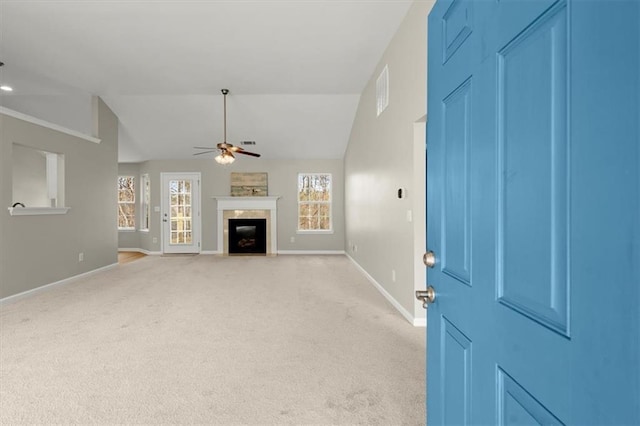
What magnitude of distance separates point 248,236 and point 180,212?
6.27ft

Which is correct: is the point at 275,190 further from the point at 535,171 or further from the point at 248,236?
the point at 535,171

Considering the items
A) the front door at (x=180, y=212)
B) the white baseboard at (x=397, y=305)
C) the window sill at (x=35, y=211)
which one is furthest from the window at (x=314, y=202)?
the window sill at (x=35, y=211)

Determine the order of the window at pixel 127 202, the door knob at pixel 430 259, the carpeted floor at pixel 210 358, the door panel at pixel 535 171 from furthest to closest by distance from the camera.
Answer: the window at pixel 127 202 → the carpeted floor at pixel 210 358 → the door knob at pixel 430 259 → the door panel at pixel 535 171

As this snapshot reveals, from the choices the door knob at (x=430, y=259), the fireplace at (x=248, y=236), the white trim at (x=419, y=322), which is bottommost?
the white trim at (x=419, y=322)

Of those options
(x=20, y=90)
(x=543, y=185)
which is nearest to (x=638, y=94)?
A: (x=543, y=185)

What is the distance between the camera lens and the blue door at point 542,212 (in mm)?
448

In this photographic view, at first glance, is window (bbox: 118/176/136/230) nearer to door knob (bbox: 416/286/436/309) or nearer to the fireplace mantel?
the fireplace mantel

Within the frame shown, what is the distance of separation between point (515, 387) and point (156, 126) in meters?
7.84

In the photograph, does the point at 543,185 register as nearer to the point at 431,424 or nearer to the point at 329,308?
the point at 431,424

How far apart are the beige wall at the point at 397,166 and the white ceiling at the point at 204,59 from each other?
387 mm

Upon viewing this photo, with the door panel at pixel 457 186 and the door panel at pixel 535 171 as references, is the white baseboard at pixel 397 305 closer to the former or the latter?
the door panel at pixel 457 186

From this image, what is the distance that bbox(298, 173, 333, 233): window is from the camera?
28.1 feet

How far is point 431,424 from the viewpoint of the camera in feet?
4.01

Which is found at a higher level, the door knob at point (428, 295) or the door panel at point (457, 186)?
the door panel at point (457, 186)
